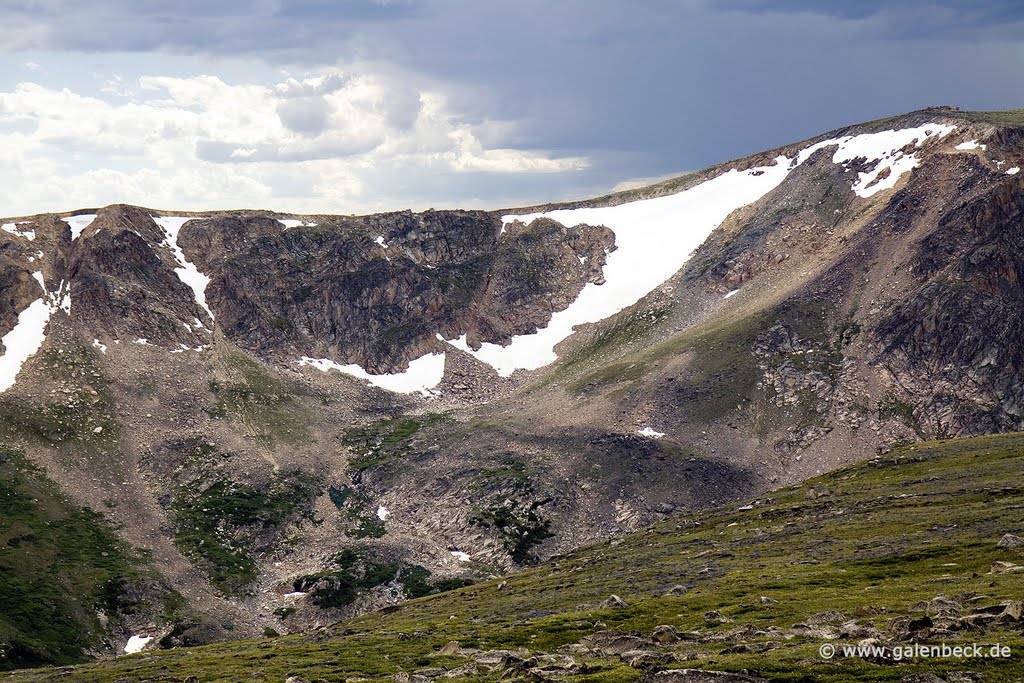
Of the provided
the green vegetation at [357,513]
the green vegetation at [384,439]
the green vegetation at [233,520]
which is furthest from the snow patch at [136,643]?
the green vegetation at [384,439]

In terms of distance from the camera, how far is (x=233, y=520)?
145 m

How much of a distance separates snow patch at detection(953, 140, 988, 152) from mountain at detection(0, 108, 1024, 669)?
69cm

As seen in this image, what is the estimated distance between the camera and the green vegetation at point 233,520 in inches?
5384

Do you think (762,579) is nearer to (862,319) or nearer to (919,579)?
(919,579)

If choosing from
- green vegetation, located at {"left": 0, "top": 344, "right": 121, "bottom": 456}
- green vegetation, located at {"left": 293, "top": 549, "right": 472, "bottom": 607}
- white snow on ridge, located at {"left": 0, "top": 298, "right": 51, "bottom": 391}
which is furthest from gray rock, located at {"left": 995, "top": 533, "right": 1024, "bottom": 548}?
white snow on ridge, located at {"left": 0, "top": 298, "right": 51, "bottom": 391}

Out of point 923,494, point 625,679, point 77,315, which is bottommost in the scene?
point 923,494

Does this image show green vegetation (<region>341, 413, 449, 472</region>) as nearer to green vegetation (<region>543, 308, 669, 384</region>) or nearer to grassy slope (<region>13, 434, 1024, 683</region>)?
green vegetation (<region>543, 308, 669, 384</region>)

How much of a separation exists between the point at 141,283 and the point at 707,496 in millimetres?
120991

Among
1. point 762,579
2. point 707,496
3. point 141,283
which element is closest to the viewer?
point 762,579

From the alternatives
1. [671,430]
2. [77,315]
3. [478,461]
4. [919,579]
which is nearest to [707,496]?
[671,430]

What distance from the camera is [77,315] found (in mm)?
178750

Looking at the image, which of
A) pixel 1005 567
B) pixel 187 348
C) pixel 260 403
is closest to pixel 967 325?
pixel 1005 567

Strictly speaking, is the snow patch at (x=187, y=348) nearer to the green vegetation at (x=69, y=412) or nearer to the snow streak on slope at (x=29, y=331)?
the green vegetation at (x=69, y=412)

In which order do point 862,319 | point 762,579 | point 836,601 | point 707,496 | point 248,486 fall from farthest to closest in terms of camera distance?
point 862,319 < point 248,486 < point 707,496 < point 762,579 < point 836,601
